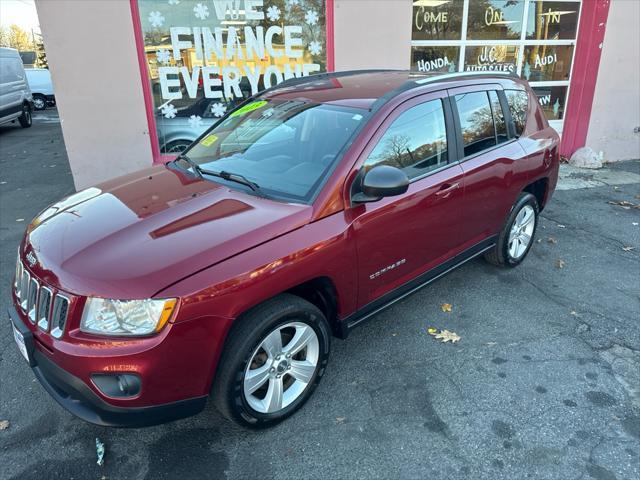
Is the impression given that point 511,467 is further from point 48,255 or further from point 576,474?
point 48,255

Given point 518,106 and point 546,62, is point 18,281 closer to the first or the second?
point 518,106

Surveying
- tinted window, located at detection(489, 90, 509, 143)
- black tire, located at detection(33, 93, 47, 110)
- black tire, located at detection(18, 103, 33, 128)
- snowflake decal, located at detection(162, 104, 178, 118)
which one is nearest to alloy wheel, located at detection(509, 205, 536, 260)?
tinted window, located at detection(489, 90, 509, 143)

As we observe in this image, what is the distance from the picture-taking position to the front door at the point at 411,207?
9.84 ft

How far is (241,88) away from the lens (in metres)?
6.98

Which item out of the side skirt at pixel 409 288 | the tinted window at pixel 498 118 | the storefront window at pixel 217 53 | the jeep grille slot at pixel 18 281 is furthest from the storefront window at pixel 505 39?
the jeep grille slot at pixel 18 281

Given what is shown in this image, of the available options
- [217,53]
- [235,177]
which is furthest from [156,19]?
[235,177]

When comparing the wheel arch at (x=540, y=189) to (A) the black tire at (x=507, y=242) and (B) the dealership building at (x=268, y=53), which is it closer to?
(A) the black tire at (x=507, y=242)

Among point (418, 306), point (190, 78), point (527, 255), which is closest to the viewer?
point (418, 306)

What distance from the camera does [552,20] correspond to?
28.1 feet

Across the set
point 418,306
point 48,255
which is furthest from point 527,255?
point 48,255

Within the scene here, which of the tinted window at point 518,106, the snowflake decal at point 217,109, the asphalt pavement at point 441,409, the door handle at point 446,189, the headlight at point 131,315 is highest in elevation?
the tinted window at point 518,106

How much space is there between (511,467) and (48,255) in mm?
2614

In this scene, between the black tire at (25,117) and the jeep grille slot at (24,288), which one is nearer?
the jeep grille slot at (24,288)

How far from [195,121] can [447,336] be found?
4976mm
